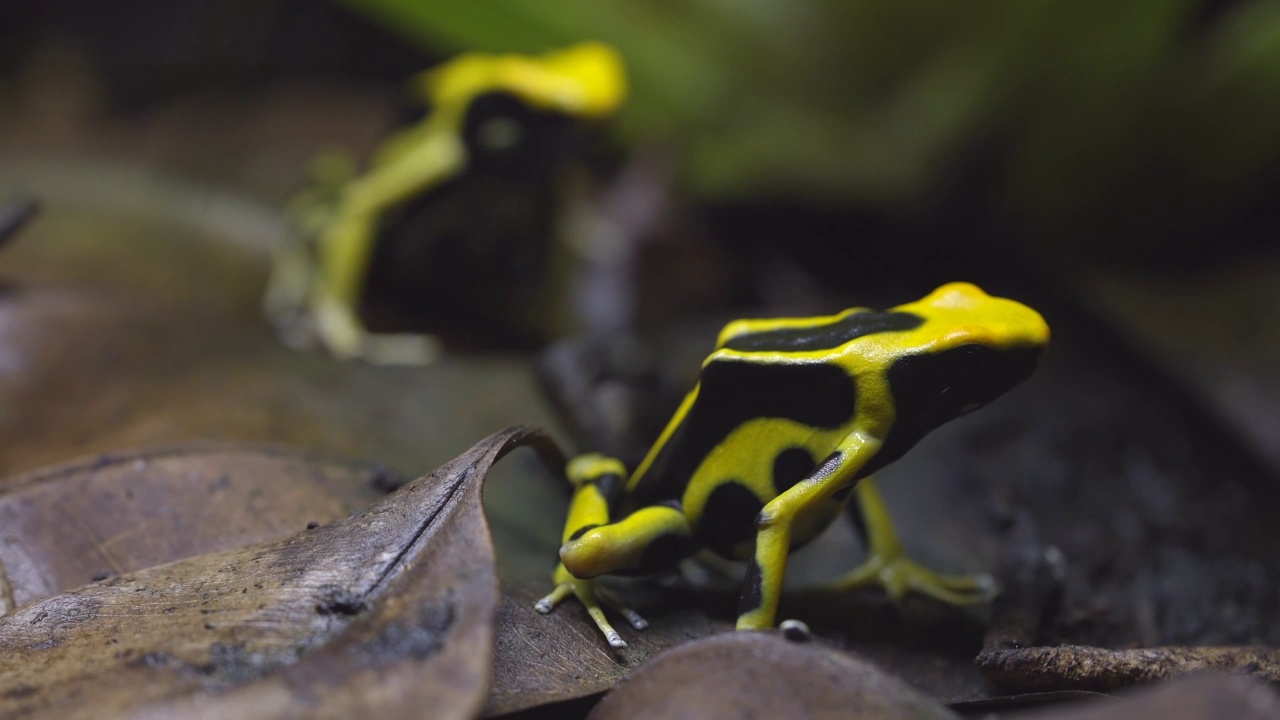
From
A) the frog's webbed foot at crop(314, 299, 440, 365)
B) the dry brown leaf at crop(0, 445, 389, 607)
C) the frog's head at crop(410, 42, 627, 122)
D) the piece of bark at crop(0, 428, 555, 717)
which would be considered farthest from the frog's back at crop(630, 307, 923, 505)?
the frog's head at crop(410, 42, 627, 122)

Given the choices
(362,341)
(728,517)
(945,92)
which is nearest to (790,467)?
(728,517)

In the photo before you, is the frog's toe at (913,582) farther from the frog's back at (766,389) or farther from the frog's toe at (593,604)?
the frog's toe at (593,604)

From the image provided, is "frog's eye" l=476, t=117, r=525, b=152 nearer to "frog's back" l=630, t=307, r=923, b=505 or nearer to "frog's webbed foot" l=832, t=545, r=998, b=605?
"frog's back" l=630, t=307, r=923, b=505

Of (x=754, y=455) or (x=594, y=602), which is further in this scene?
(x=754, y=455)

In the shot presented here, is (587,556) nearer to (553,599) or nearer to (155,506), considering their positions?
(553,599)

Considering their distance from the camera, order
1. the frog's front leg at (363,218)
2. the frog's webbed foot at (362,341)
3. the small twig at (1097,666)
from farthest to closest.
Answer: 1. the frog's front leg at (363,218)
2. the frog's webbed foot at (362,341)
3. the small twig at (1097,666)

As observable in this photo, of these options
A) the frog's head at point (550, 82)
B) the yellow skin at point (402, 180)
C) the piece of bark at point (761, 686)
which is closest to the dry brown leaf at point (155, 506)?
the piece of bark at point (761, 686)

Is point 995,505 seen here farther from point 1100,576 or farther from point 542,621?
point 542,621
